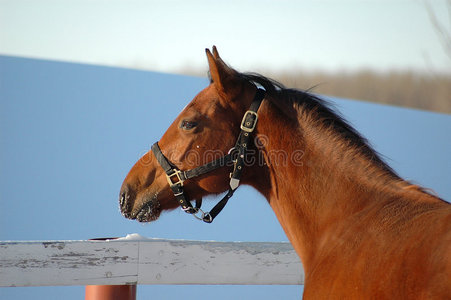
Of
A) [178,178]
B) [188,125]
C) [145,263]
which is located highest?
[188,125]

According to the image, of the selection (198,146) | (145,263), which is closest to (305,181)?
(198,146)

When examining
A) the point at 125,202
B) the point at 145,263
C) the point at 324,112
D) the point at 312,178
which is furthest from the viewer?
the point at 145,263

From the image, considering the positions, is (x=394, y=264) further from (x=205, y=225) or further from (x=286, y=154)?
(x=205, y=225)

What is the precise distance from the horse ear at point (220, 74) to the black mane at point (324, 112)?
0.09 meters

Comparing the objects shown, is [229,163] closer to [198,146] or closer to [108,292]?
[198,146]

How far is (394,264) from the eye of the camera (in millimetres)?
1812

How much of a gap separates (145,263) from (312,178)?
1421 millimetres

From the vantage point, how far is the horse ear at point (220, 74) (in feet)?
7.78

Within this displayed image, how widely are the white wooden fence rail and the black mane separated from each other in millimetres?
1305

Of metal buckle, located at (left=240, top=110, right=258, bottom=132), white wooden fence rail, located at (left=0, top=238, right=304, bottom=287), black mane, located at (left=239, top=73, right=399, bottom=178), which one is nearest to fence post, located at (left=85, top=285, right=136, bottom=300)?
white wooden fence rail, located at (left=0, top=238, right=304, bottom=287)

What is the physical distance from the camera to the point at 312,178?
2.30 meters

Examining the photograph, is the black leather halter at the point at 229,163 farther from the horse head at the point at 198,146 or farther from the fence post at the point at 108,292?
the fence post at the point at 108,292

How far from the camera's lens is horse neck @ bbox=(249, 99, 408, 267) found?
220 cm

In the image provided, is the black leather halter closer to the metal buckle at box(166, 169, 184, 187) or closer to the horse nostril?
the metal buckle at box(166, 169, 184, 187)
